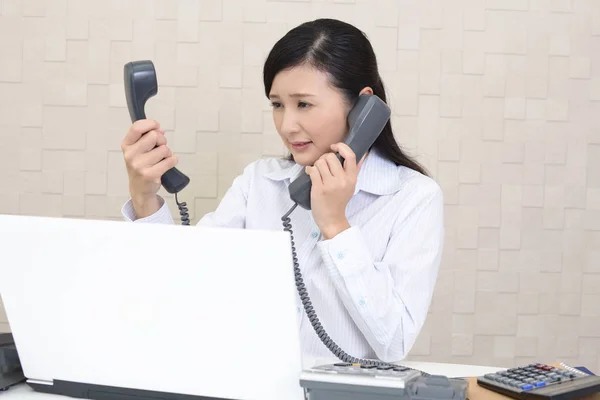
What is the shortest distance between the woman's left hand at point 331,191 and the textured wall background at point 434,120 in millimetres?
736

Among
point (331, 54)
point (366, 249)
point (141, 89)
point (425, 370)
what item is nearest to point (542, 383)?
point (425, 370)

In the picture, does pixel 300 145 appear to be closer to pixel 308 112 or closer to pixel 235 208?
pixel 308 112

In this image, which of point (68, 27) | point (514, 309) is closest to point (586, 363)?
point (514, 309)

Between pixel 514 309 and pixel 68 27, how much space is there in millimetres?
1564

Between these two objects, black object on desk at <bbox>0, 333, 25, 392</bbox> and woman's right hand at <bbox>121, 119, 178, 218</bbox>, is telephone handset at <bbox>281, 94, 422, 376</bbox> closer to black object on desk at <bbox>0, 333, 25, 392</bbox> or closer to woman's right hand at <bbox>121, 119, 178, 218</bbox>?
woman's right hand at <bbox>121, 119, 178, 218</bbox>

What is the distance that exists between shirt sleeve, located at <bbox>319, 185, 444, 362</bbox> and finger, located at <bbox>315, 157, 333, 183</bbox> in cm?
12

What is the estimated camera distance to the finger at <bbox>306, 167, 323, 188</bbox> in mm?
1398

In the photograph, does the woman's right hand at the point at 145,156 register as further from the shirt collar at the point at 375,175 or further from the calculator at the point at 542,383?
the calculator at the point at 542,383

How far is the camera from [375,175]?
1.64m

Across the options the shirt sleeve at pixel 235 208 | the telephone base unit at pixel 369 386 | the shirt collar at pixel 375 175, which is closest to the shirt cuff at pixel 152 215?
the shirt sleeve at pixel 235 208

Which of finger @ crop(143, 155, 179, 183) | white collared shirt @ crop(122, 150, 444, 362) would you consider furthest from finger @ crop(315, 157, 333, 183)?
finger @ crop(143, 155, 179, 183)

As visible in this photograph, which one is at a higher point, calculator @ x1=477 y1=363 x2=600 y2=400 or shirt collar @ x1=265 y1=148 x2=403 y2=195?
shirt collar @ x1=265 y1=148 x2=403 y2=195

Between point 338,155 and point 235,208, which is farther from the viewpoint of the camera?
point 235,208

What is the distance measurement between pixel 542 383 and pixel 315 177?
1.92 feet
